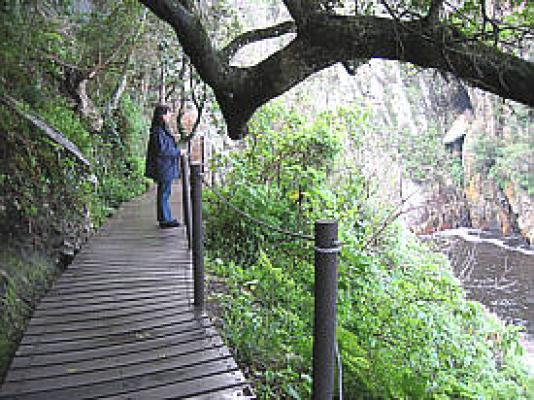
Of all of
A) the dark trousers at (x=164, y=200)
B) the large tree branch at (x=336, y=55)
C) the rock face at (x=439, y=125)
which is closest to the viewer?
the large tree branch at (x=336, y=55)

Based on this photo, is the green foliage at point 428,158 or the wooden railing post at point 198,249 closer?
the wooden railing post at point 198,249

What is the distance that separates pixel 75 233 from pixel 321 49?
413cm

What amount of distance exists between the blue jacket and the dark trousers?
0.51 feet

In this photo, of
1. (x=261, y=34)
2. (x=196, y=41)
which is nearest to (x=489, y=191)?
(x=261, y=34)

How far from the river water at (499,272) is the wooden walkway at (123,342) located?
5.97 metres

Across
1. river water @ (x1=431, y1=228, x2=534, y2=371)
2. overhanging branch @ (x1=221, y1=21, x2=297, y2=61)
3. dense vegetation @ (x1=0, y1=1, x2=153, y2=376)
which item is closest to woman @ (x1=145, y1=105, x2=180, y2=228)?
dense vegetation @ (x1=0, y1=1, x2=153, y2=376)

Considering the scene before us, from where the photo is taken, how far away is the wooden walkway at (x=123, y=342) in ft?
9.16

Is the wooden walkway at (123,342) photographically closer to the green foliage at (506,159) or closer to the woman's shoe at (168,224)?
the woman's shoe at (168,224)

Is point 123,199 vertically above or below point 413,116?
below

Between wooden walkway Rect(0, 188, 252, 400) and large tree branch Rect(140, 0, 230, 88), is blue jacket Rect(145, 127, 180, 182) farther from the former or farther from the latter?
large tree branch Rect(140, 0, 230, 88)

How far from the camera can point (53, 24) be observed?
7516 millimetres

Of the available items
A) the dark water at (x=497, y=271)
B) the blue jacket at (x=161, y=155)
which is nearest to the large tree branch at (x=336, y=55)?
the blue jacket at (x=161, y=155)

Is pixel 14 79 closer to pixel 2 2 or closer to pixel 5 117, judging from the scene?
pixel 2 2

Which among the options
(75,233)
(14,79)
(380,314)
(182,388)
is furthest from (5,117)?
(380,314)
